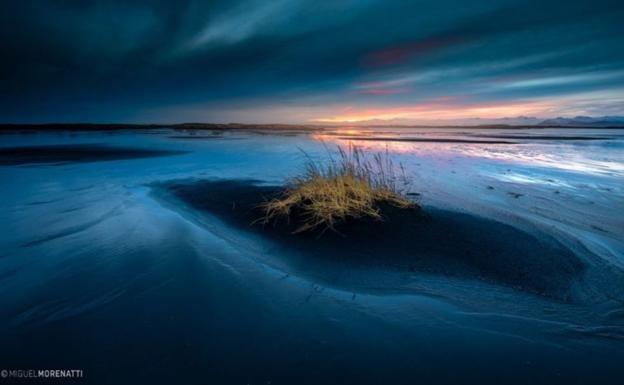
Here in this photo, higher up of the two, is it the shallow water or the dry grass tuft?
the dry grass tuft

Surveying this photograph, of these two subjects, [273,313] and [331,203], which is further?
[331,203]

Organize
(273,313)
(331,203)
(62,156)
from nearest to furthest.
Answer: (273,313), (331,203), (62,156)

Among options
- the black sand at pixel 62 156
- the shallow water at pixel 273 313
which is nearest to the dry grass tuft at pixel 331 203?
the shallow water at pixel 273 313

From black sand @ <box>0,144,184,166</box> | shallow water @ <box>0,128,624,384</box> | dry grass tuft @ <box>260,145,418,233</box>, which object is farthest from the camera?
black sand @ <box>0,144,184,166</box>

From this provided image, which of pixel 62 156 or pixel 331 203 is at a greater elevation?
pixel 331 203

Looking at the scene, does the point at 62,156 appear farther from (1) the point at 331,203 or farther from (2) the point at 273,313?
(2) the point at 273,313

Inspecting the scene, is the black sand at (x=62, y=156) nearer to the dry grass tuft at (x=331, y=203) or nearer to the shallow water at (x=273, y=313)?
the shallow water at (x=273, y=313)

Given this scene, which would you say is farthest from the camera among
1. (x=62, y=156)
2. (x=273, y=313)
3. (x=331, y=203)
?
(x=62, y=156)

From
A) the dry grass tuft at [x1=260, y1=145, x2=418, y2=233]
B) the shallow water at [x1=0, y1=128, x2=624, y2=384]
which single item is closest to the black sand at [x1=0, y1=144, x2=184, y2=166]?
the shallow water at [x1=0, y1=128, x2=624, y2=384]

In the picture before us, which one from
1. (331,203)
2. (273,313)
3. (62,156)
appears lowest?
(273,313)

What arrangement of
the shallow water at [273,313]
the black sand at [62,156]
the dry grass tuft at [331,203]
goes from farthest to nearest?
the black sand at [62,156] → the dry grass tuft at [331,203] → the shallow water at [273,313]

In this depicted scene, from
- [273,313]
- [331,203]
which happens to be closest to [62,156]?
[331,203]

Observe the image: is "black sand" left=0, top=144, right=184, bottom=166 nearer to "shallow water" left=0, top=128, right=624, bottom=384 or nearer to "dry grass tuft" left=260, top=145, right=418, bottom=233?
"shallow water" left=0, top=128, right=624, bottom=384

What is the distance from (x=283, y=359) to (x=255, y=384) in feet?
0.92
